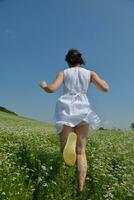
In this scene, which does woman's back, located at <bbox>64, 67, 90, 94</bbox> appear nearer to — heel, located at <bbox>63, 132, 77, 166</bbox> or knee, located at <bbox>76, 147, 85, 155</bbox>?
knee, located at <bbox>76, 147, 85, 155</bbox>

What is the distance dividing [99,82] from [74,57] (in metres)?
0.64

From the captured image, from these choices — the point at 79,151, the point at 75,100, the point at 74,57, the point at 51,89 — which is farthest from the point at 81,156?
the point at 74,57

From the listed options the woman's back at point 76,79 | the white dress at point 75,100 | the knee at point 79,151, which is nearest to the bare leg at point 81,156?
the knee at point 79,151

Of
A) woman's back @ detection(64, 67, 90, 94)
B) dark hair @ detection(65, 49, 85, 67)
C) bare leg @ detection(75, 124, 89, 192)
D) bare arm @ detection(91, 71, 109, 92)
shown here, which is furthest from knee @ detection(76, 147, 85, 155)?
dark hair @ detection(65, 49, 85, 67)

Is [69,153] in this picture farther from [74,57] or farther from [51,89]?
[74,57]

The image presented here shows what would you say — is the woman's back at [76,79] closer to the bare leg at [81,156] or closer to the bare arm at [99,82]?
the bare arm at [99,82]

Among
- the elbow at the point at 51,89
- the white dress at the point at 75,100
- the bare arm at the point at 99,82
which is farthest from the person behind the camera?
the white dress at the point at 75,100

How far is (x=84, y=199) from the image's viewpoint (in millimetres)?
8945

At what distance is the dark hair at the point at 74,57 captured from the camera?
9195 mm

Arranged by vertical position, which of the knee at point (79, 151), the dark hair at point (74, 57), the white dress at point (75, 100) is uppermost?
the dark hair at point (74, 57)

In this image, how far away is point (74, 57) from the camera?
9219 millimetres

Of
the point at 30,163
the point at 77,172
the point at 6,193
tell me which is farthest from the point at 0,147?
the point at 6,193

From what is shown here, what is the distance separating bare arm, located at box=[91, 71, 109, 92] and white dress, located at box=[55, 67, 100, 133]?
0.30ft

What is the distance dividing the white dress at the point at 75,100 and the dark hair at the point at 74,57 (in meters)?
0.11
